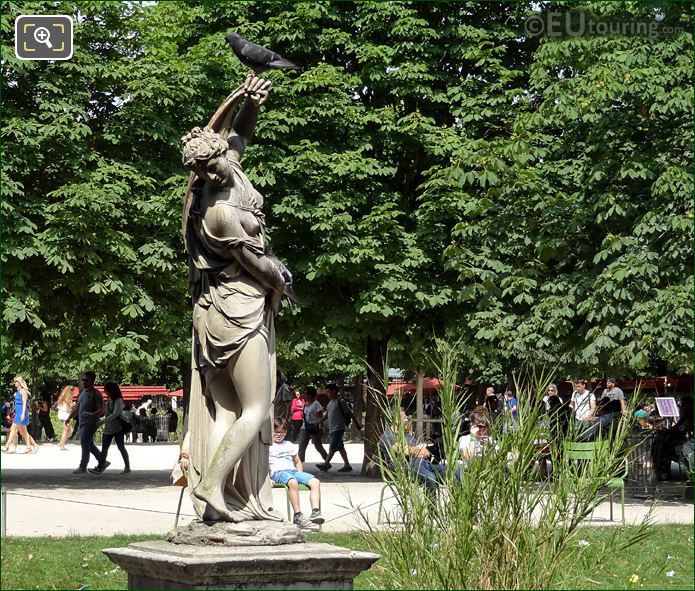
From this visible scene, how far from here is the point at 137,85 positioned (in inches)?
788

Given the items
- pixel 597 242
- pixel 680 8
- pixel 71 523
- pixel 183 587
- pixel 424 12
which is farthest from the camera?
pixel 424 12

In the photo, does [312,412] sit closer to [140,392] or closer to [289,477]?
[289,477]

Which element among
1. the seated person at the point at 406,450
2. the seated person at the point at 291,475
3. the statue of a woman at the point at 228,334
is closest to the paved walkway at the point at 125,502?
the seated person at the point at 291,475

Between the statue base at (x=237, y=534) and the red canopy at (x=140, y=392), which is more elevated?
the red canopy at (x=140, y=392)

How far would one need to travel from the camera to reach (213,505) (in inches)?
271

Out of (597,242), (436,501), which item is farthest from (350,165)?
(436,501)

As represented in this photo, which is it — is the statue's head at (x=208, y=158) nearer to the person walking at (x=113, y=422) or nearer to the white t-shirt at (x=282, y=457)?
the white t-shirt at (x=282, y=457)

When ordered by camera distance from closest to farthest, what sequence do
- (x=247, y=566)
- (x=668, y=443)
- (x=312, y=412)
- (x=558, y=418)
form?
1. (x=247, y=566)
2. (x=558, y=418)
3. (x=668, y=443)
4. (x=312, y=412)

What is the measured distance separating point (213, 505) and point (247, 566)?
51cm

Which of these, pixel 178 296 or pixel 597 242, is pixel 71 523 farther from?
pixel 597 242

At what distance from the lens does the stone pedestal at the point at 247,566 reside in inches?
254

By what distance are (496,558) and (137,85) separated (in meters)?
14.3

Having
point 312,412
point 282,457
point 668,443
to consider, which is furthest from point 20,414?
point 282,457

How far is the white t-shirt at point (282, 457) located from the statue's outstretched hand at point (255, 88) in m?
6.76
